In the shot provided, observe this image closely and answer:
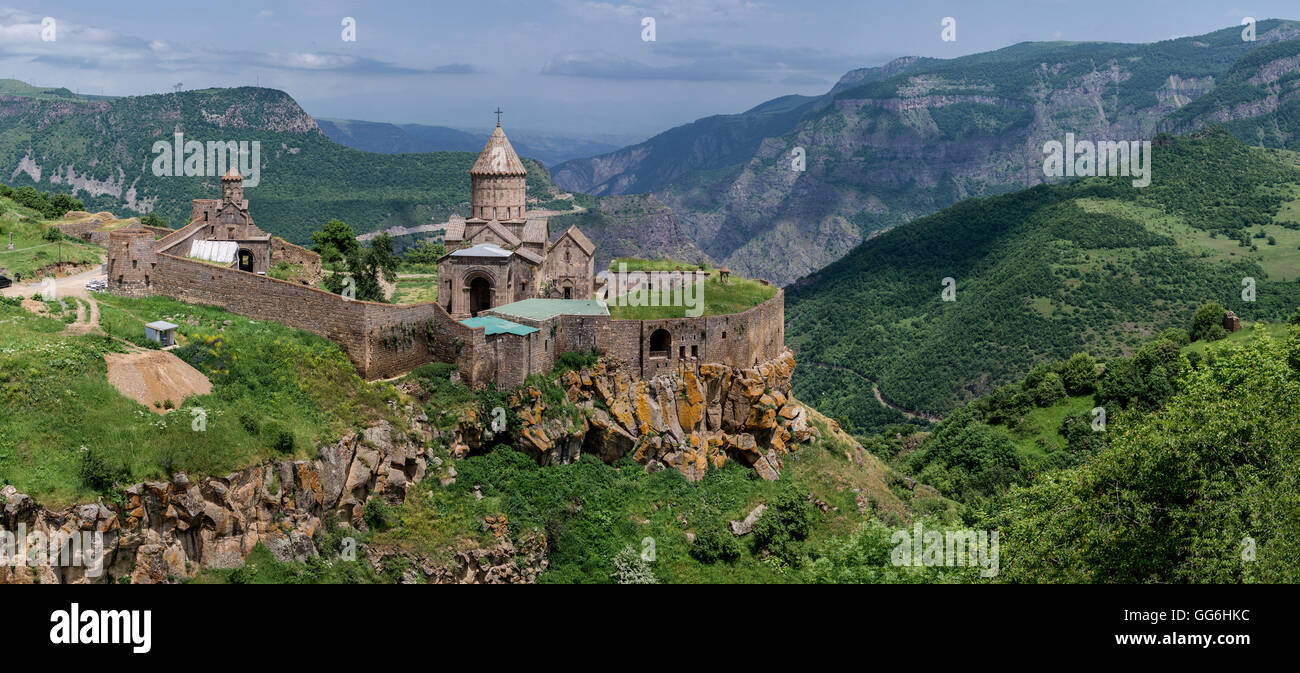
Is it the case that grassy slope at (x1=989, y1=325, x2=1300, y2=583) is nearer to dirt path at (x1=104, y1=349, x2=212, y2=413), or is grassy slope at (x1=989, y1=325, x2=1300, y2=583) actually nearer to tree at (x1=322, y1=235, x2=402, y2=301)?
dirt path at (x1=104, y1=349, x2=212, y2=413)

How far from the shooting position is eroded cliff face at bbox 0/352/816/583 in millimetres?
24719

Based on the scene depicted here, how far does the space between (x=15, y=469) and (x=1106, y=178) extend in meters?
136

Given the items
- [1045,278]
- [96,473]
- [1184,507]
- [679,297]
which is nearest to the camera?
[1184,507]

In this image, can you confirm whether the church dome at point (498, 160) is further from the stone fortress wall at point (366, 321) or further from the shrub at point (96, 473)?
the shrub at point (96, 473)

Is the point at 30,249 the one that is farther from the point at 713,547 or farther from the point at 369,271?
the point at 713,547

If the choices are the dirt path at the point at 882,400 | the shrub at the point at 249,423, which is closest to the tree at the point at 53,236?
the shrub at the point at 249,423

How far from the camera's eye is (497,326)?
1518 inches

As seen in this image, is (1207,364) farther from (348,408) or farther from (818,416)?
(348,408)

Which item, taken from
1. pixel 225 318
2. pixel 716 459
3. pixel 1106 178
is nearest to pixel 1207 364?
pixel 716 459

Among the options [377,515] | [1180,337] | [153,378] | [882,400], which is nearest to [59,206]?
[153,378]

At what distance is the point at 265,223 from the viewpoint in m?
135

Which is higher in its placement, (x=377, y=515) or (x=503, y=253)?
(x=503, y=253)

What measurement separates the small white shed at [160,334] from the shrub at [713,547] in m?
18.8

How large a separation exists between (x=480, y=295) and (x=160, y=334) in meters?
14.8
